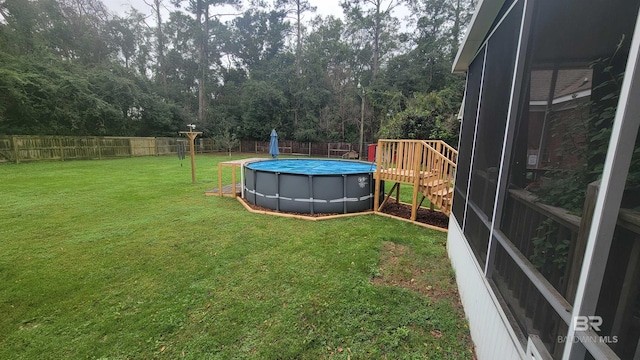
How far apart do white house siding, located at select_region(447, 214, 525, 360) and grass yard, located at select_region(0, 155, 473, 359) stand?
0.58 feet

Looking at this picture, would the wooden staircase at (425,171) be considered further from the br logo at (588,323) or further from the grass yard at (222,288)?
the br logo at (588,323)

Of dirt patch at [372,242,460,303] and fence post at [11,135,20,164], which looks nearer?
dirt patch at [372,242,460,303]

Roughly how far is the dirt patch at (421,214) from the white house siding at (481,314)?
243cm

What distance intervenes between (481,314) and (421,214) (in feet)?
14.1

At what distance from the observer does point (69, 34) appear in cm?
2194

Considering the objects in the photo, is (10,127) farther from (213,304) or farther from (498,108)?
(498,108)

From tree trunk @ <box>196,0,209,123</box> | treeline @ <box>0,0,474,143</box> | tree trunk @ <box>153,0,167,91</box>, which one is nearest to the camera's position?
treeline @ <box>0,0,474,143</box>

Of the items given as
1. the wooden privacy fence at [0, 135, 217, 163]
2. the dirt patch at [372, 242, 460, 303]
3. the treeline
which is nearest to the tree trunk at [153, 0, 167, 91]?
the treeline

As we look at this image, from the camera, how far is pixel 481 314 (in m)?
2.17

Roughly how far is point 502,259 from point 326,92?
2514 centimetres

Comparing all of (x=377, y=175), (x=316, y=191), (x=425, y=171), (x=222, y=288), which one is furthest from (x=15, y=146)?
(x=425, y=171)

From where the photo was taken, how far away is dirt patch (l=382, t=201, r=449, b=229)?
18.7ft

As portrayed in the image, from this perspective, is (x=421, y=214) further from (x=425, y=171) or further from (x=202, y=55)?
(x=202, y=55)

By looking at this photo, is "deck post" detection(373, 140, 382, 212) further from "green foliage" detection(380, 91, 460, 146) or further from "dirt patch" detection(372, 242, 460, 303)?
"green foliage" detection(380, 91, 460, 146)
